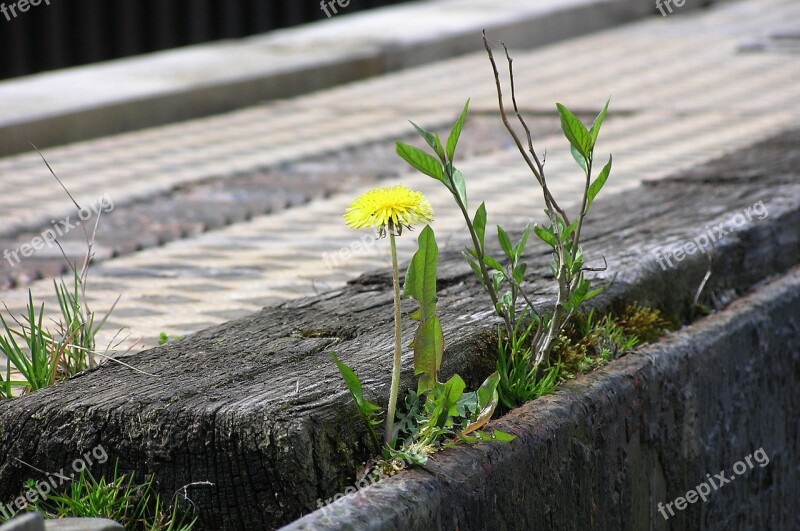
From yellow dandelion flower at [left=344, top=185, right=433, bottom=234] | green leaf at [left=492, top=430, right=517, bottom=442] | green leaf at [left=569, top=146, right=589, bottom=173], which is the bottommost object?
green leaf at [left=492, top=430, right=517, bottom=442]

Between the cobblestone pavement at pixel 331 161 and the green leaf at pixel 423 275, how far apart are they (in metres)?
1.20

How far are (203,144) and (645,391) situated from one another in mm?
4787

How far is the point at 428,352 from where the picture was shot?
2.22m

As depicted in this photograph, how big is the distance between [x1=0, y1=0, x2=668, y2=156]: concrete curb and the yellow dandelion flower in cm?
514

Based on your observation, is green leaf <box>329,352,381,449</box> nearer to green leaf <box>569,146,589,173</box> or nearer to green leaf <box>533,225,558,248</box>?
green leaf <box>533,225,558,248</box>

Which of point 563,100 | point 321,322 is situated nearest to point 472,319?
point 321,322

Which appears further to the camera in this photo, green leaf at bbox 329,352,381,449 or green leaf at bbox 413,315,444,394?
green leaf at bbox 413,315,444,394

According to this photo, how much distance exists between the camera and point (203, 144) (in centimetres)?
705

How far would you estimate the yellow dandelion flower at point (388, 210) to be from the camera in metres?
2.04

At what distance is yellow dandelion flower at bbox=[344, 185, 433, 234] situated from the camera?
2.04 metres

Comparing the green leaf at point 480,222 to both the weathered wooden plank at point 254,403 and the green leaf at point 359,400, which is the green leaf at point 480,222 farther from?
the green leaf at point 359,400

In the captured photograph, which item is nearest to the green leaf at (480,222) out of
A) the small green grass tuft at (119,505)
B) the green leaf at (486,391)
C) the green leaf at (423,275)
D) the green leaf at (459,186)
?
the green leaf at (459,186)

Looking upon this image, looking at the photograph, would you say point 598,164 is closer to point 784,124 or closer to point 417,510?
point 784,124

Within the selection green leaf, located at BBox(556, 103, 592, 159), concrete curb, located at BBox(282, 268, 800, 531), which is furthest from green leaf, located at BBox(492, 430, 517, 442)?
green leaf, located at BBox(556, 103, 592, 159)
